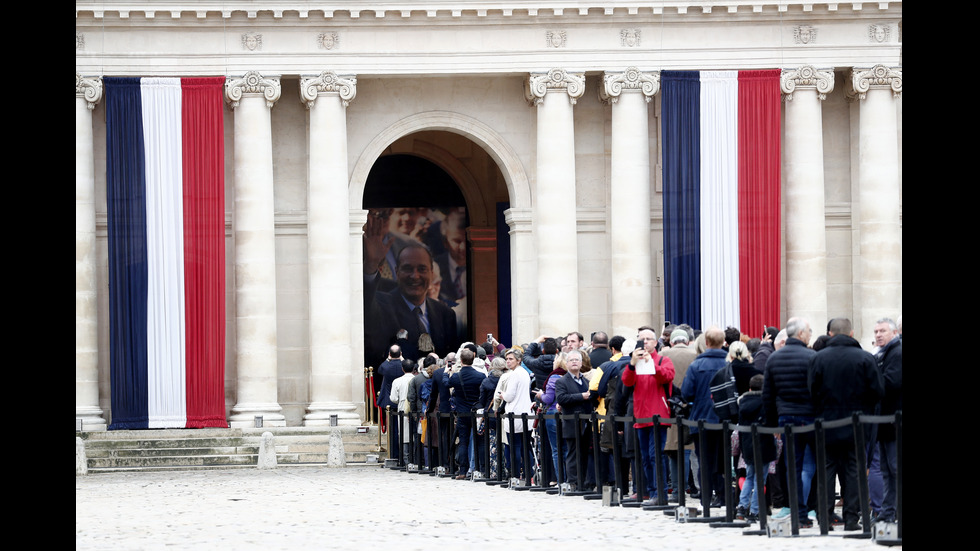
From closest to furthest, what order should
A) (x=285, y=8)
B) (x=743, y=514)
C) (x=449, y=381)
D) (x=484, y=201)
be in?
(x=743, y=514), (x=449, y=381), (x=285, y=8), (x=484, y=201)

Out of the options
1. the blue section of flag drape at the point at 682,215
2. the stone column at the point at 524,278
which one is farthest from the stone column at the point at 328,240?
the blue section of flag drape at the point at 682,215

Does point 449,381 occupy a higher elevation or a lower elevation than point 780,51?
lower

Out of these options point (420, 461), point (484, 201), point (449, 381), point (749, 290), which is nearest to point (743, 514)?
point (449, 381)

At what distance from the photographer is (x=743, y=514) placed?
49.5ft

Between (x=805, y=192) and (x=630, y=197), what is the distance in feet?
12.8

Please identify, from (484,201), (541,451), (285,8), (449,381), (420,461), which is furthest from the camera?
(484,201)

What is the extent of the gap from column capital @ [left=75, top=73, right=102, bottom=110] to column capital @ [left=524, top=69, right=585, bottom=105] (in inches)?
368

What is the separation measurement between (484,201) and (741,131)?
34.6ft

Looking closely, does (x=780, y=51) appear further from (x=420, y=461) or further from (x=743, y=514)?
(x=743, y=514)

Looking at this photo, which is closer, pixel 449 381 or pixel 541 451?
pixel 541 451

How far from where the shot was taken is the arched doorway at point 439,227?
1539 inches

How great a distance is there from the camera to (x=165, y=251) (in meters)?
30.1

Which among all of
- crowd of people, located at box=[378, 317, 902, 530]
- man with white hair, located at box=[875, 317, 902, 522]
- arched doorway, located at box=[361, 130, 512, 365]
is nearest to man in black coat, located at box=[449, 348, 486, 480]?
crowd of people, located at box=[378, 317, 902, 530]

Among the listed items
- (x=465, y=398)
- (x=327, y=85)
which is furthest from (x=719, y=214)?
(x=465, y=398)
